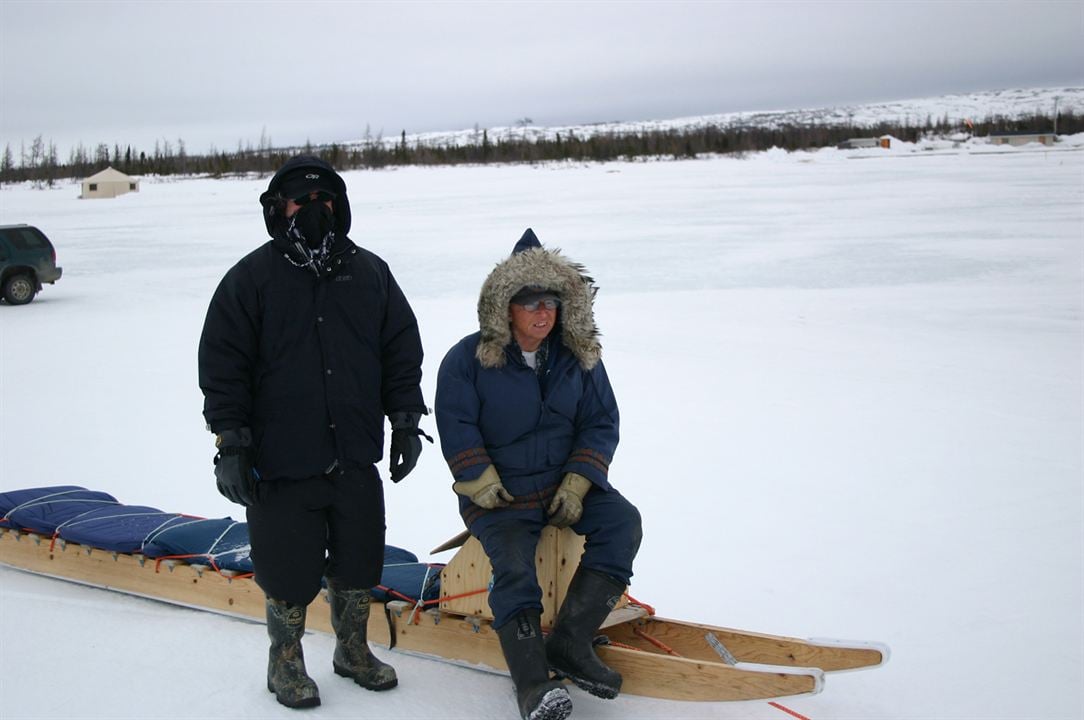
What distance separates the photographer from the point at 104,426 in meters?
6.45

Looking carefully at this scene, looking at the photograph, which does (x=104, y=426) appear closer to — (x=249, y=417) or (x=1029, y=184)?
(x=249, y=417)

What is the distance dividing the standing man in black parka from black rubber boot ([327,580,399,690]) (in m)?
0.06

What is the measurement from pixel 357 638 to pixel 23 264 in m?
11.3

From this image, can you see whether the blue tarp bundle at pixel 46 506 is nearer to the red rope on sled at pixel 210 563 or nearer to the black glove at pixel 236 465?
the red rope on sled at pixel 210 563

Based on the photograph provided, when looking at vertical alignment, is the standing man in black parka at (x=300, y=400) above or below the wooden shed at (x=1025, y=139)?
below

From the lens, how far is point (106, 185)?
115ft

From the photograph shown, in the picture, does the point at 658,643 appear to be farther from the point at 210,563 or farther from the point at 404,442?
the point at 210,563

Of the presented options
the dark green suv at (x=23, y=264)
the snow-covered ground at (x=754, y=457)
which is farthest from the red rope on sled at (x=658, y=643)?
the dark green suv at (x=23, y=264)

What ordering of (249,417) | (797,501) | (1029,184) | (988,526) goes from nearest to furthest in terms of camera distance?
1. (249,417)
2. (988,526)
3. (797,501)
4. (1029,184)

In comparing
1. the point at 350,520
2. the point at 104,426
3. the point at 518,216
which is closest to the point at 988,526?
the point at 350,520

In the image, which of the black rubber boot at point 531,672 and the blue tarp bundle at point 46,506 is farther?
the blue tarp bundle at point 46,506

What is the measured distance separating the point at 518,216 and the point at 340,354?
58.3 feet

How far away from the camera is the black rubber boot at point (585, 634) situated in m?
2.79

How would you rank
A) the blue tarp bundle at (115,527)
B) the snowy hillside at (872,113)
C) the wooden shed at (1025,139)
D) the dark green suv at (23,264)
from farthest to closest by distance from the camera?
the snowy hillside at (872,113)
the wooden shed at (1025,139)
the dark green suv at (23,264)
the blue tarp bundle at (115,527)
